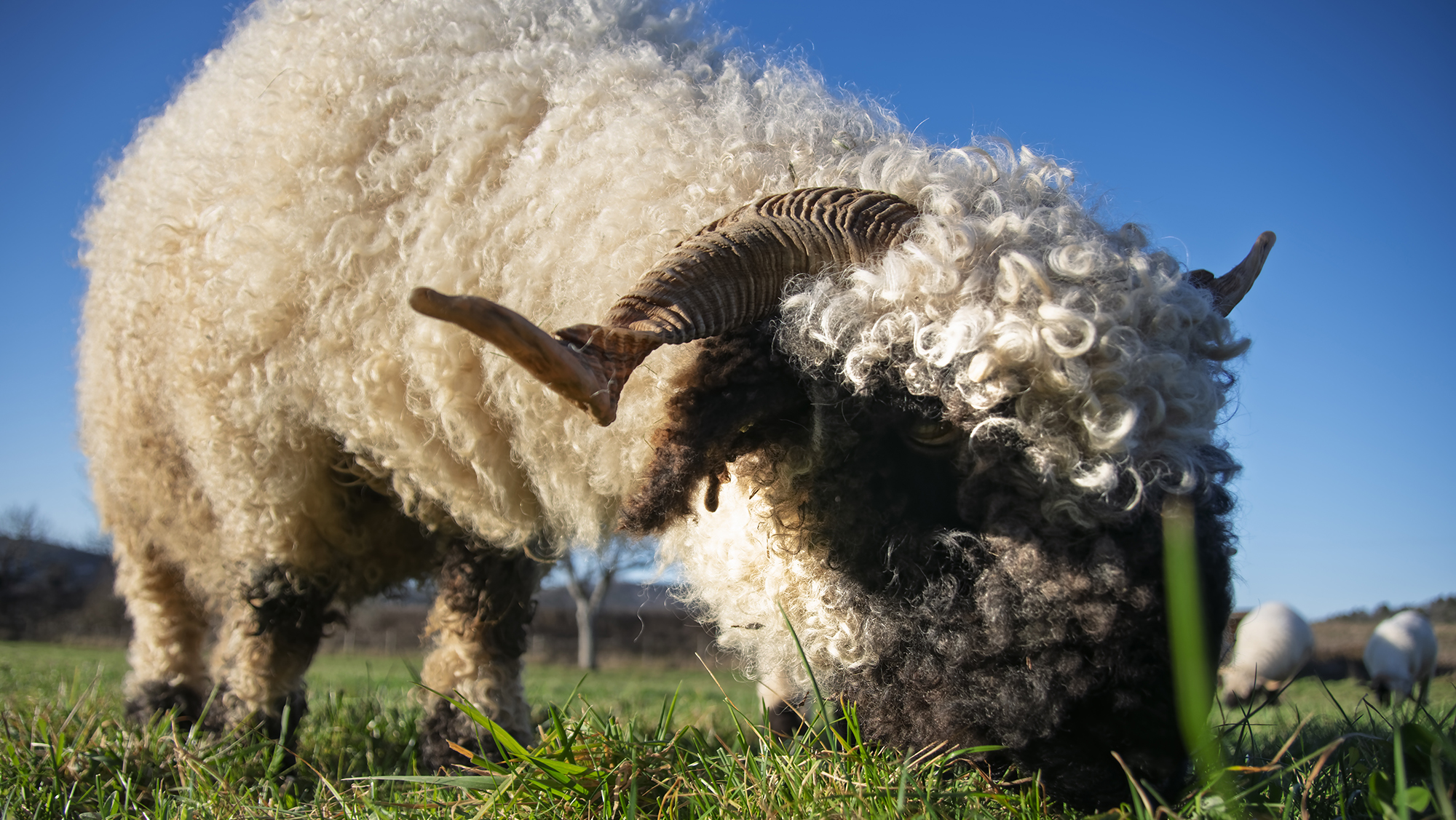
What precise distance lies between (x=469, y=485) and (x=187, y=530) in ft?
5.72

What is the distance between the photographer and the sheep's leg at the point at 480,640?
329cm

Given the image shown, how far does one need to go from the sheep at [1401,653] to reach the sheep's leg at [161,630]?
10571 millimetres

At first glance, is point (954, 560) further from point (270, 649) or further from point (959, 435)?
point (270, 649)

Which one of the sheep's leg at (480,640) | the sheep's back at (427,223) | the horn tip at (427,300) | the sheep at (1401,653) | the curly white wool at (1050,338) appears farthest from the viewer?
the sheep at (1401,653)

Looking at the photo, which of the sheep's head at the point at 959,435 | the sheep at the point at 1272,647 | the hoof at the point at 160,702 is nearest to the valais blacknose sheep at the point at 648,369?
the sheep's head at the point at 959,435

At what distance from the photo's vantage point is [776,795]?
1740mm

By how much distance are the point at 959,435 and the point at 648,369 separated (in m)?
0.83

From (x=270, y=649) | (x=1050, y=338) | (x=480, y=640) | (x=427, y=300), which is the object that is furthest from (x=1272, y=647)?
(x=427, y=300)

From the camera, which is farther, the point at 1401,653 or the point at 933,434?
the point at 1401,653

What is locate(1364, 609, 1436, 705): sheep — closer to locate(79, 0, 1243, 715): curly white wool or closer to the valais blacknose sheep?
the valais blacknose sheep

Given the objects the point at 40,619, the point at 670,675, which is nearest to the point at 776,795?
the point at 670,675

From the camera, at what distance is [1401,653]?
9.02 metres

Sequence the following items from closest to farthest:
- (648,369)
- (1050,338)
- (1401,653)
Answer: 1. (1050,338)
2. (648,369)
3. (1401,653)

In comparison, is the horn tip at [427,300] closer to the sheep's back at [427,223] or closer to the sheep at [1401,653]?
the sheep's back at [427,223]
